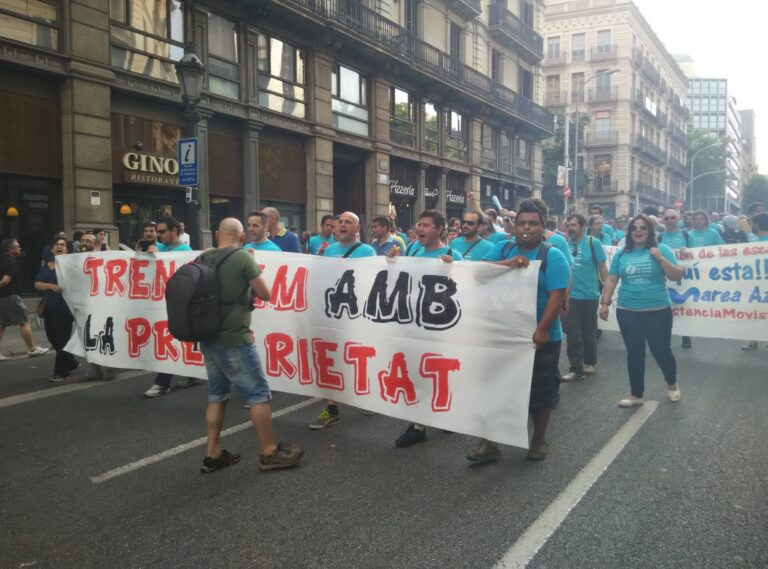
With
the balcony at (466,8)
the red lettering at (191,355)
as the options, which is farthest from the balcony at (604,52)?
the red lettering at (191,355)

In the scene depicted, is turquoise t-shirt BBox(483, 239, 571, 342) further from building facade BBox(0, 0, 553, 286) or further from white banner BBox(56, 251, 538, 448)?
building facade BBox(0, 0, 553, 286)

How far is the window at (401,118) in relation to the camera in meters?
22.0

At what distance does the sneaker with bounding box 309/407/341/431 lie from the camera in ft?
16.8

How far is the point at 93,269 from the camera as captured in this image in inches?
266

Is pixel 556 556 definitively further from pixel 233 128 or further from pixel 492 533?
pixel 233 128

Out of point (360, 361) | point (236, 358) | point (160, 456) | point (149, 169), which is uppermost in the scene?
point (149, 169)

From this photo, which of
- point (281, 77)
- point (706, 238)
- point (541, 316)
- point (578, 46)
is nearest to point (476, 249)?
point (541, 316)

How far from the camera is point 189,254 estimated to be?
20.4 feet

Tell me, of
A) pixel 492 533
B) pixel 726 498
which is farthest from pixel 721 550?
pixel 492 533

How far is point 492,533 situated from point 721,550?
1097 millimetres

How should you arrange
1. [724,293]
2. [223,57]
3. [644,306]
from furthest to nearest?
1. [223,57]
2. [724,293]
3. [644,306]

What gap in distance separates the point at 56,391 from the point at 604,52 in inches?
2138

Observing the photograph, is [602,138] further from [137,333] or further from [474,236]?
[137,333]

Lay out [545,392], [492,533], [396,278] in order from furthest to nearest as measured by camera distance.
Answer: [396,278] → [545,392] → [492,533]
